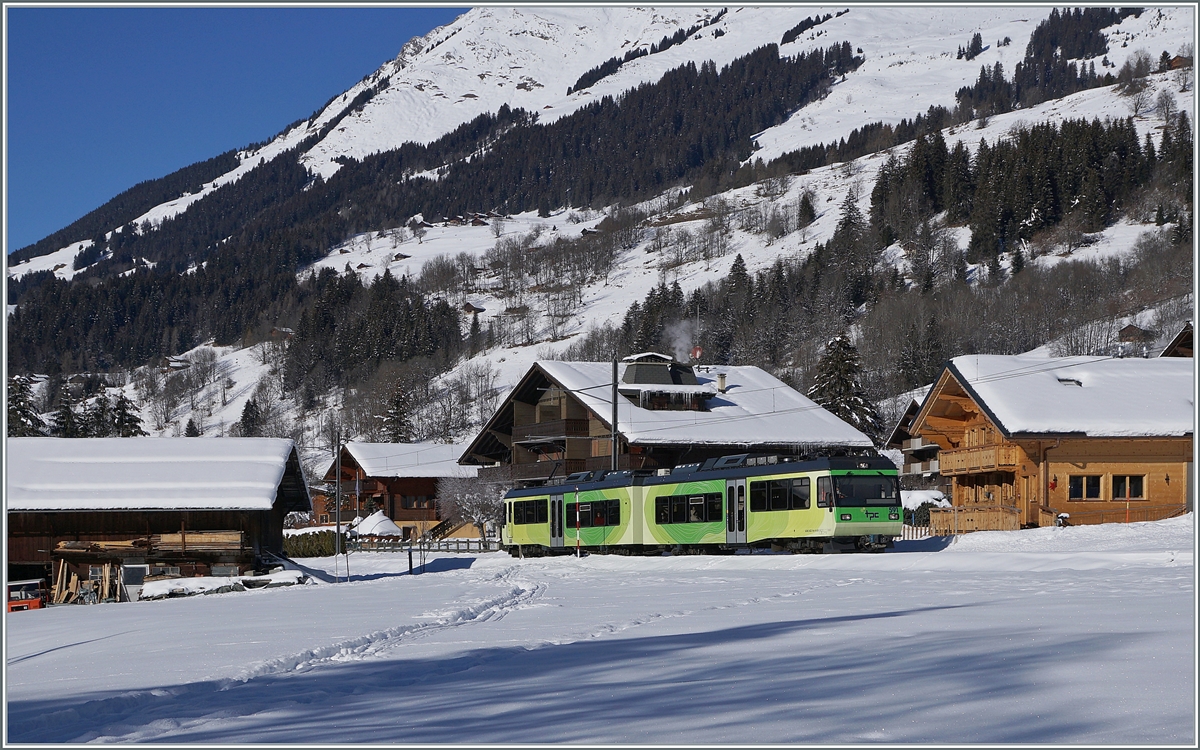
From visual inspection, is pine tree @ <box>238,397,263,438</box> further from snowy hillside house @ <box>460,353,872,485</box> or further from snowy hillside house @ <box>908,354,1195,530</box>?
snowy hillside house @ <box>908,354,1195,530</box>

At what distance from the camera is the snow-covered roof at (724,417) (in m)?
50.5

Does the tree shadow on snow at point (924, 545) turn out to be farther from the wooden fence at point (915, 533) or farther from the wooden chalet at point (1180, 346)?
the wooden chalet at point (1180, 346)

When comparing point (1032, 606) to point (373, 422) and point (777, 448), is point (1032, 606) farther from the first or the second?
point (373, 422)

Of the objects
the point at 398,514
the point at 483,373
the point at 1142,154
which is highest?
the point at 1142,154

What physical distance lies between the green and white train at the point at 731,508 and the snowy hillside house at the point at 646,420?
20.9 feet

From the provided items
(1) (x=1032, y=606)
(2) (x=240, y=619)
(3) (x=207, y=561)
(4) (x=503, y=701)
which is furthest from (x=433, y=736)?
(3) (x=207, y=561)

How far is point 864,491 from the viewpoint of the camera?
31.8 metres

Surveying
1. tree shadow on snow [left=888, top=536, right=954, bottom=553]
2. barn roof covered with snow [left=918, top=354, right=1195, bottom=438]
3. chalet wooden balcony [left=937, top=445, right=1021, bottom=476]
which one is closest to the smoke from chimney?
chalet wooden balcony [left=937, top=445, right=1021, bottom=476]

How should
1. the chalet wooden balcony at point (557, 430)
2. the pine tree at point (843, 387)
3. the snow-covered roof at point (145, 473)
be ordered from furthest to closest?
the pine tree at point (843, 387), the chalet wooden balcony at point (557, 430), the snow-covered roof at point (145, 473)

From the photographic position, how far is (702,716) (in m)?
8.15

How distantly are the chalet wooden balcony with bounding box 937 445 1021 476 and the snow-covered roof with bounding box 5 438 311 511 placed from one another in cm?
2412

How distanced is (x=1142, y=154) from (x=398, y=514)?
343 ft

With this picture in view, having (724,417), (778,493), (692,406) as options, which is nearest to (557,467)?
(692,406)

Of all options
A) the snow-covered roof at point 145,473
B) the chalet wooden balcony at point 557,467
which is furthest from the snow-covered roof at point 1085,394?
the snow-covered roof at point 145,473
